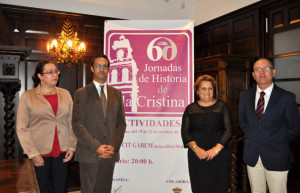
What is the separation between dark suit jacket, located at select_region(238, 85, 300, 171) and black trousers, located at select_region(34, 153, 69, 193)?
1.57 metres

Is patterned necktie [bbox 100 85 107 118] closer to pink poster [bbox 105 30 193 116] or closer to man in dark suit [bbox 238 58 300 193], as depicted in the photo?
pink poster [bbox 105 30 193 116]

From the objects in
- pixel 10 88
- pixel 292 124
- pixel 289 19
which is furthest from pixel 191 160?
pixel 289 19

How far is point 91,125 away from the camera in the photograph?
2285 mm

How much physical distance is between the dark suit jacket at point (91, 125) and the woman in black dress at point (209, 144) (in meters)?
0.69

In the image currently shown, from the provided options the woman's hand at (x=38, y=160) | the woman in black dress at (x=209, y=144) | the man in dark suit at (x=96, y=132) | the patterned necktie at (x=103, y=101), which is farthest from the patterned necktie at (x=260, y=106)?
the woman's hand at (x=38, y=160)

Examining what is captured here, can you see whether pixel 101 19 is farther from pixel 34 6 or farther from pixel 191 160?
pixel 191 160

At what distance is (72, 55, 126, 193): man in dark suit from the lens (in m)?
2.25

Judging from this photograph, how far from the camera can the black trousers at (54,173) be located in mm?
2127

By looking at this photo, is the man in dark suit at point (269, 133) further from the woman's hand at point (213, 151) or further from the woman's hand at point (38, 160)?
the woman's hand at point (38, 160)

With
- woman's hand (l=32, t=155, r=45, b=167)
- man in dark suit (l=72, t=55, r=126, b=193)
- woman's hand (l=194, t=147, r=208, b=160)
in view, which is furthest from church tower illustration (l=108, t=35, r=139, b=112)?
woman's hand (l=32, t=155, r=45, b=167)

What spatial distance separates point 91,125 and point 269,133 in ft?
4.87

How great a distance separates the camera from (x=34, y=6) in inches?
167

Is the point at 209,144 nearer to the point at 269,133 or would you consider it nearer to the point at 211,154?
the point at 211,154

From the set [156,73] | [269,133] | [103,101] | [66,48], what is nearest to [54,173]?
[103,101]
